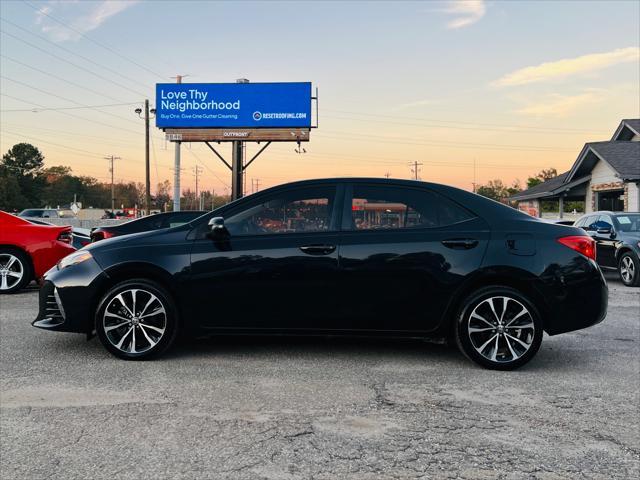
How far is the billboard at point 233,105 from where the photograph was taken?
31.9 meters

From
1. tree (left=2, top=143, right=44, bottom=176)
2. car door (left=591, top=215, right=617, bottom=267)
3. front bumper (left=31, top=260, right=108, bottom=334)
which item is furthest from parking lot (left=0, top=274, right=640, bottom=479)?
tree (left=2, top=143, right=44, bottom=176)

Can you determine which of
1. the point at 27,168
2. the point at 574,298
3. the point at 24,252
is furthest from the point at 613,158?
the point at 27,168

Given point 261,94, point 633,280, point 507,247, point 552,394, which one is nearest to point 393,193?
point 507,247

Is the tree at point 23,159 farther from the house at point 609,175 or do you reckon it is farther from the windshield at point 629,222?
the windshield at point 629,222

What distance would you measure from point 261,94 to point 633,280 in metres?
25.0

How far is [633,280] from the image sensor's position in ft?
35.7

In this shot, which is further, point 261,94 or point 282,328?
point 261,94

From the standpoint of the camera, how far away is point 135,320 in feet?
15.8

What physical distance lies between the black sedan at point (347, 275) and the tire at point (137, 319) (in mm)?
11

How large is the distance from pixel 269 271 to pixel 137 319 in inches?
49.2

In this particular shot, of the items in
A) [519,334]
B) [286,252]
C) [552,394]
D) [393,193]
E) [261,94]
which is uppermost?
[261,94]

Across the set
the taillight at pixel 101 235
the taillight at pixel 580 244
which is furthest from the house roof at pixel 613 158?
the taillight at pixel 101 235

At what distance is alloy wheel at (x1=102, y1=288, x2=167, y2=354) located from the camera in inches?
189

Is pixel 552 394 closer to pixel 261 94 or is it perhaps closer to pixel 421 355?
pixel 421 355
